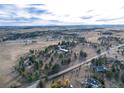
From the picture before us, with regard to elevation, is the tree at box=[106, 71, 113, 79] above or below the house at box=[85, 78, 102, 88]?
above

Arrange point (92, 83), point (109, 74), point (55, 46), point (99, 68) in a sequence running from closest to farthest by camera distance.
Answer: point (92, 83)
point (109, 74)
point (99, 68)
point (55, 46)

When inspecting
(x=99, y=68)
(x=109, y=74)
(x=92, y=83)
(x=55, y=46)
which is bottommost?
(x=92, y=83)

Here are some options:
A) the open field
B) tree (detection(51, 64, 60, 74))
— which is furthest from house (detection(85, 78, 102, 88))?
tree (detection(51, 64, 60, 74))

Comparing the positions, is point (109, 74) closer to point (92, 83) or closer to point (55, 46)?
point (92, 83)

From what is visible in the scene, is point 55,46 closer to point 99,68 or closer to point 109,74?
point 99,68

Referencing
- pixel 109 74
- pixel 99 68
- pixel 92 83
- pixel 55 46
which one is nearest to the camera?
pixel 92 83

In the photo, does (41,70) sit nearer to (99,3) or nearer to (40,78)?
(40,78)

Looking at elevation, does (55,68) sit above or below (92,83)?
above

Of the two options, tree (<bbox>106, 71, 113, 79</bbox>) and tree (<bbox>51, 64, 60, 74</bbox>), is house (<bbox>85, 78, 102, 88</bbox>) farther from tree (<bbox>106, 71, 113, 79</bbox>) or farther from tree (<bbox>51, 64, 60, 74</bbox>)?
tree (<bbox>51, 64, 60, 74</bbox>)

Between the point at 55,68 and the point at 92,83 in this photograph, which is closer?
the point at 92,83

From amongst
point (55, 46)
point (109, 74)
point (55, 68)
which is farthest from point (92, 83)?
point (55, 46)
